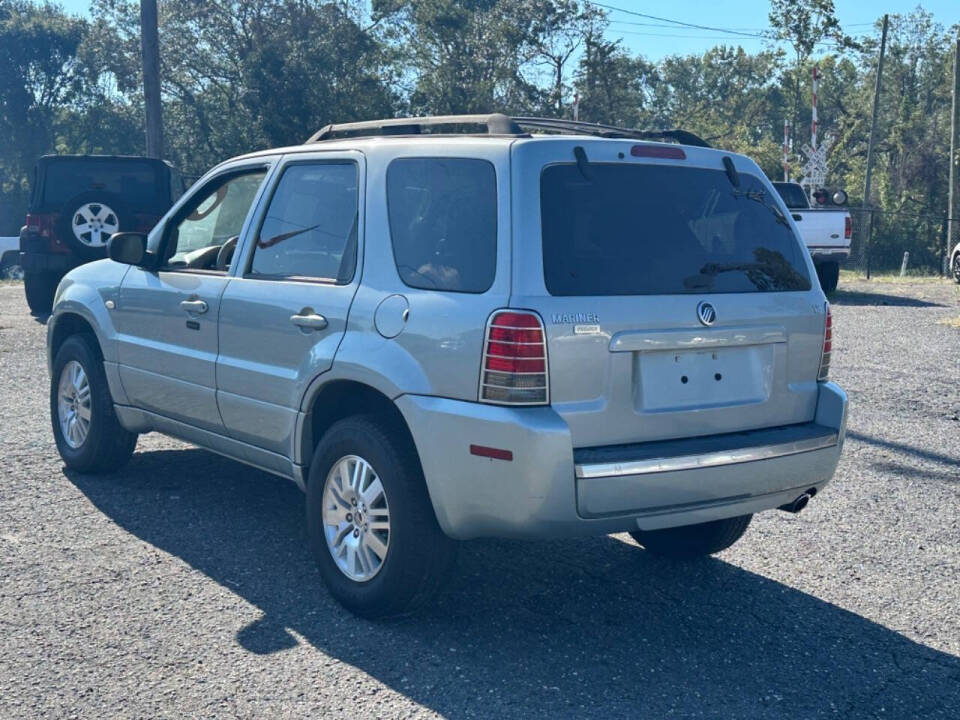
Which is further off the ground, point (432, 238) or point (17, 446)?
point (432, 238)

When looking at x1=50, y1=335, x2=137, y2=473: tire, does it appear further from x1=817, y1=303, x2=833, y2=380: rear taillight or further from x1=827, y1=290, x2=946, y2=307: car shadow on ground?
x1=827, y1=290, x2=946, y2=307: car shadow on ground

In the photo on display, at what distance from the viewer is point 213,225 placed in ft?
19.2

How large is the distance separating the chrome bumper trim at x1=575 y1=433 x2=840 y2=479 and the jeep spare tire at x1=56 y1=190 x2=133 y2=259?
10.5 m

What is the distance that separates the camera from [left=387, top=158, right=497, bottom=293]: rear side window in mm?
4160

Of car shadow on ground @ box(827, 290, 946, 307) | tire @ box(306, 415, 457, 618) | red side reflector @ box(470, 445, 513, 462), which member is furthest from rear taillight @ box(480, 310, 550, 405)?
car shadow on ground @ box(827, 290, 946, 307)

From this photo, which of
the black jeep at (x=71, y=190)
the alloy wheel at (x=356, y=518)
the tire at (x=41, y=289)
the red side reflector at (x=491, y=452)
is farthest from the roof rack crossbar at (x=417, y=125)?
the tire at (x=41, y=289)

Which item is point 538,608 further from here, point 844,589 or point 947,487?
point 947,487

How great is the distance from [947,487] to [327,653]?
13.6 ft

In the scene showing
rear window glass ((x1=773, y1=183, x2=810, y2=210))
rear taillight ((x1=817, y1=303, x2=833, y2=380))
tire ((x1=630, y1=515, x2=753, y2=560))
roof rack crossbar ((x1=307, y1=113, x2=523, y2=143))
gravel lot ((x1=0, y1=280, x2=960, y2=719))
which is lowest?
gravel lot ((x1=0, y1=280, x2=960, y2=719))

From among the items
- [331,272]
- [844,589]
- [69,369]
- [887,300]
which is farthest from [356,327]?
[887,300]

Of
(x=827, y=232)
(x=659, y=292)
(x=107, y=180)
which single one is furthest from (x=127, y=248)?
(x=827, y=232)

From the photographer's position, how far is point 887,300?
800 inches

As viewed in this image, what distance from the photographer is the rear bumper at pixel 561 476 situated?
12.8ft

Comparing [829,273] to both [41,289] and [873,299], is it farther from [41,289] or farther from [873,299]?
[41,289]
